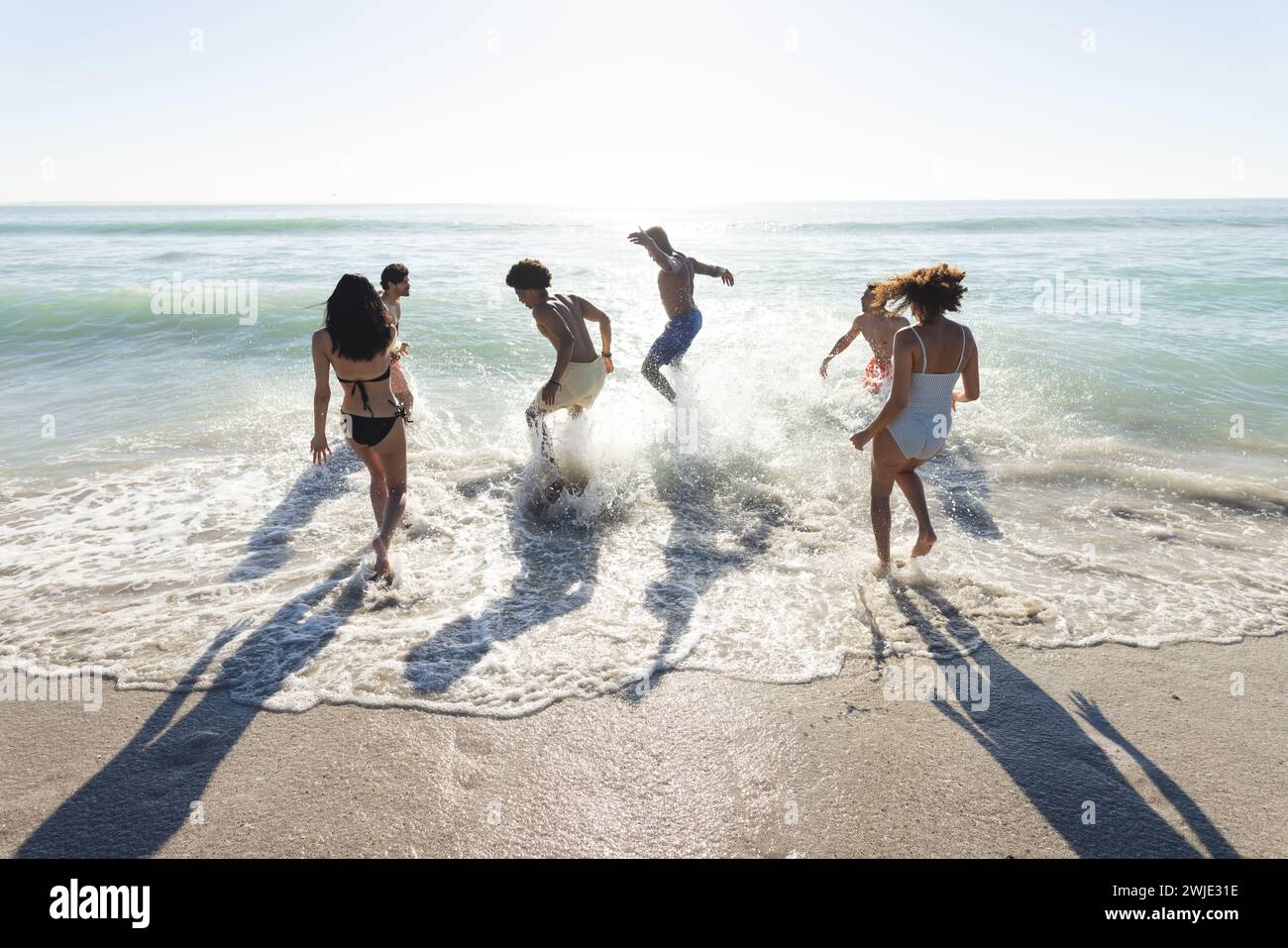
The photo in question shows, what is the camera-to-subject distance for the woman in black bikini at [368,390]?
4.13 metres

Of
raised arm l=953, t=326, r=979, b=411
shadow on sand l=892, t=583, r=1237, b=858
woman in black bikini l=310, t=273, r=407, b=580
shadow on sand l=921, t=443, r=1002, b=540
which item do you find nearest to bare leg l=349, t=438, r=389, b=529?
woman in black bikini l=310, t=273, r=407, b=580

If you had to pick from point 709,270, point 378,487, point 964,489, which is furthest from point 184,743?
point 709,270

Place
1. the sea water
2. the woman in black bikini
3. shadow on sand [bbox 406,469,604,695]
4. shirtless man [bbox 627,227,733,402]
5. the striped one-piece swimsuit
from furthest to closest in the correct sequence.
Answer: shirtless man [bbox 627,227,733,402] → the woman in black bikini → the striped one-piece swimsuit → the sea water → shadow on sand [bbox 406,469,604,695]

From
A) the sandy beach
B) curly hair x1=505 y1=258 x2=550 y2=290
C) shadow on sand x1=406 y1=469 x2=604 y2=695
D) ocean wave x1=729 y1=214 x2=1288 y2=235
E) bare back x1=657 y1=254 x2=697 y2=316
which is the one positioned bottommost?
the sandy beach

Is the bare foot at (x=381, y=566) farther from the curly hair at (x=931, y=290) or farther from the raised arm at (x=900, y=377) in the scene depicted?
the curly hair at (x=931, y=290)

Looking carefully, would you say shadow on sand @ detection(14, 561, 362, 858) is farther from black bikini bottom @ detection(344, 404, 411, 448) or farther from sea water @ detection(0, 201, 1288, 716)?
black bikini bottom @ detection(344, 404, 411, 448)

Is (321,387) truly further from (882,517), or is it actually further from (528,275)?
(882,517)

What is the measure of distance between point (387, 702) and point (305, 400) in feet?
21.4

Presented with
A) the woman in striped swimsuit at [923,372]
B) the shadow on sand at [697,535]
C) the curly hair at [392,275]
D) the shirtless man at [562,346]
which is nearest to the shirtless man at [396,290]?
the curly hair at [392,275]

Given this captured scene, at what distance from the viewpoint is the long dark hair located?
410 centimetres

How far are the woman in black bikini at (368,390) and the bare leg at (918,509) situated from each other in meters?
3.21

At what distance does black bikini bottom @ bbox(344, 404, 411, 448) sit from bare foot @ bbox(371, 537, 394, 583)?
0.65 meters

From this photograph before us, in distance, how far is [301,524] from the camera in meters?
5.33
